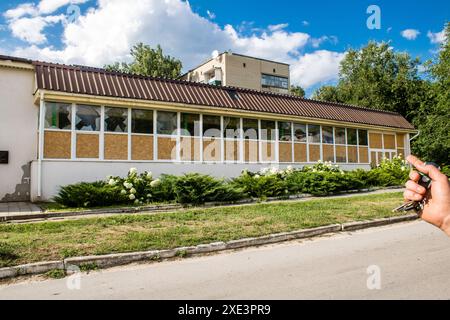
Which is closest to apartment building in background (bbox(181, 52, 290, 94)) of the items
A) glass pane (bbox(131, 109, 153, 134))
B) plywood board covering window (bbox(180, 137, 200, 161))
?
plywood board covering window (bbox(180, 137, 200, 161))

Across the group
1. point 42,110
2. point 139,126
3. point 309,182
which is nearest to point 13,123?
point 42,110

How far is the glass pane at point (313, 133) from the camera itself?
20.9 meters

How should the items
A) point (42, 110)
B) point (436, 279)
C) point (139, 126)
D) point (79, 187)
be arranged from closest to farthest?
1. point (436, 279)
2. point (79, 187)
3. point (42, 110)
4. point (139, 126)

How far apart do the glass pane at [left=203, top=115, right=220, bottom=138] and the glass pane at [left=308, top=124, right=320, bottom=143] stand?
6.75 meters

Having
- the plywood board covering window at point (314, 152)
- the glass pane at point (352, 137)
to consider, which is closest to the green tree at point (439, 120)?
the glass pane at point (352, 137)

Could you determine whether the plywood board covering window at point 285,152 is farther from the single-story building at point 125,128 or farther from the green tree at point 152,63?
the green tree at point 152,63

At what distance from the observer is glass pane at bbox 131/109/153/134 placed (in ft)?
49.2

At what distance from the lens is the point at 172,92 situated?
52.4ft

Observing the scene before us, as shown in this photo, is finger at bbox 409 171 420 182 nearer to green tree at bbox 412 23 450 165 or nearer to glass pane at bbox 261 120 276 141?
glass pane at bbox 261 120 276 141

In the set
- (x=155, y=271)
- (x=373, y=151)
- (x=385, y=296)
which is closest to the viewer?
(x=385, y=296)

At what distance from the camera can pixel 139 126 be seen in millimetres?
15125

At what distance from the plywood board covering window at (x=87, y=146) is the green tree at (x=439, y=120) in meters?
28.0
